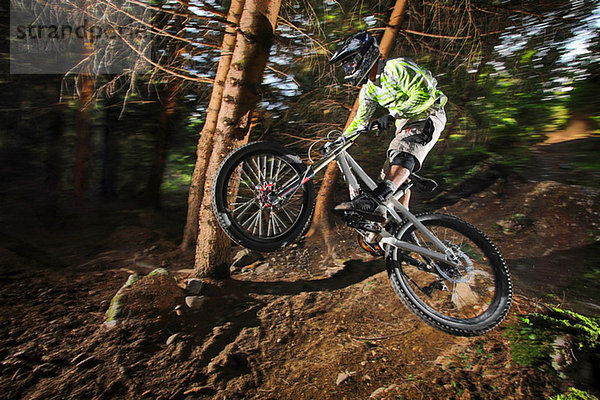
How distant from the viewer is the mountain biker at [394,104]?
8.23ft

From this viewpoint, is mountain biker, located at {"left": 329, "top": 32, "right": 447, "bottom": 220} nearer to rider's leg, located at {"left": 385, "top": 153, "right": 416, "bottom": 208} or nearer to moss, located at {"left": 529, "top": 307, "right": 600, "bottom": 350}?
rider's leg, located at {"left": 385, "top": 153, "right": 416, "bottom": 208}

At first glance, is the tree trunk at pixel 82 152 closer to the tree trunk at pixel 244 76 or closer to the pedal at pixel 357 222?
the tree trunk at pixel 244 76

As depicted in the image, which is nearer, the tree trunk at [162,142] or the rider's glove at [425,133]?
the rider's glove at [425,133]

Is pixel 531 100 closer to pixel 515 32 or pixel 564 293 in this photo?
pixel 515 32

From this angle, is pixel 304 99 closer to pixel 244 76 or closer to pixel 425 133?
pixel 244 76

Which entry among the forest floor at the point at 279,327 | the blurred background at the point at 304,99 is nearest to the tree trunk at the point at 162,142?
the blurred background at the point at 304,99

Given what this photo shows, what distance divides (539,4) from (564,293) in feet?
15.7

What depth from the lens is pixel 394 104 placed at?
2.62m

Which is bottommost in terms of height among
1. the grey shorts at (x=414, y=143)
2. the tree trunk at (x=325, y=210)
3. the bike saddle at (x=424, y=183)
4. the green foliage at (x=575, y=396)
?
the tree trunk at (x=325, y=210)

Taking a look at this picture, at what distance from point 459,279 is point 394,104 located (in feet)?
5.57

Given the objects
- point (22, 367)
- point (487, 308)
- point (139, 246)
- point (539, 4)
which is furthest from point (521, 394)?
point (539, 4)

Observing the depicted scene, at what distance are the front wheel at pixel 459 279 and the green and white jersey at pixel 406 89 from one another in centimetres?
98

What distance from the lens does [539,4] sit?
4.97 metres

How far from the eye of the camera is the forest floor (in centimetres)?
214
